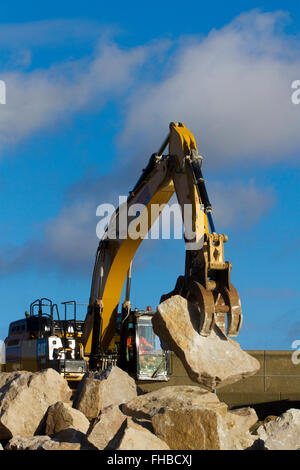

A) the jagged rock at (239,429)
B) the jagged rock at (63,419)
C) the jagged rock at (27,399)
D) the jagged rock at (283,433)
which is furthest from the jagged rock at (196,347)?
the jagged rock at (27,399)

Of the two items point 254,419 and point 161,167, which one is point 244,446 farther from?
point 161,167

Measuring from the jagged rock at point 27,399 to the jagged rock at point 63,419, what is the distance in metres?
0.49

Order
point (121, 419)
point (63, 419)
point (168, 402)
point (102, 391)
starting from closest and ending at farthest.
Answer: point (121, 419), point (168, 402), point (63, 419), point (102, 391)

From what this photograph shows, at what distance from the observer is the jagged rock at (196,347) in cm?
956

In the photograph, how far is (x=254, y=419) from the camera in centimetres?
1011

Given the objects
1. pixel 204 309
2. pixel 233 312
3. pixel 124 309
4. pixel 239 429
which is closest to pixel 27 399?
pixel 204 309

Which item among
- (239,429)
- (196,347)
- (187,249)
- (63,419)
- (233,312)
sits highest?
(187,249)

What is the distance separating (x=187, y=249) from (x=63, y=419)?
2901 mm

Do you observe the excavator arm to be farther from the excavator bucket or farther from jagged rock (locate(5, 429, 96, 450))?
jagged rock (locate(5, 429, 96, 450))

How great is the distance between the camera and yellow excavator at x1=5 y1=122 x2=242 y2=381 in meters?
12.4

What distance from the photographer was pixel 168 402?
30.4ft

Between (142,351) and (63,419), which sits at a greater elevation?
(142,351)

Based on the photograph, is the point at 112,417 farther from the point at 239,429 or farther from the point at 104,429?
the point at 239,429
